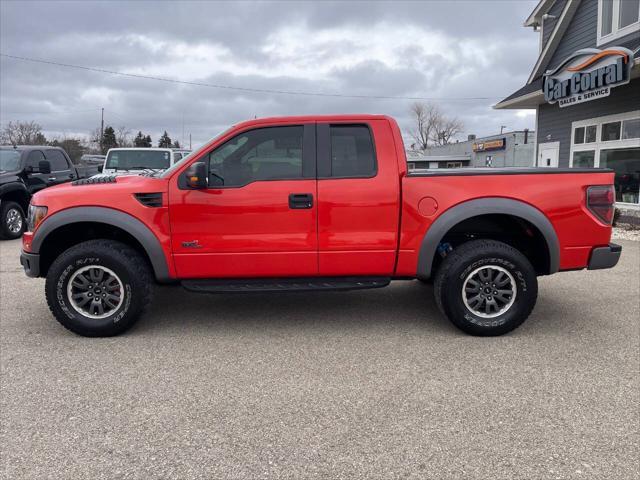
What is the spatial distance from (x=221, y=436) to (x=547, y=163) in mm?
14909

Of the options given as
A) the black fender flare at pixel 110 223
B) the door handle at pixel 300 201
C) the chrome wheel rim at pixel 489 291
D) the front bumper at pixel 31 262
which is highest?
the door handle at pixel 300 201

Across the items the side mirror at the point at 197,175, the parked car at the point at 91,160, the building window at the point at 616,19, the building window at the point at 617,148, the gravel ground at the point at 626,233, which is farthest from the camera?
the parked car at the point at 91,160

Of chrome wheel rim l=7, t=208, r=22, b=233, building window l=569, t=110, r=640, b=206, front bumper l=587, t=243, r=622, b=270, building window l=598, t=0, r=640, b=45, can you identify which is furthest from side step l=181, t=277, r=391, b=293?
building window l=598, t=0, r=640, b=45

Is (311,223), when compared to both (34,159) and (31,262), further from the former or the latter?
(34,159)

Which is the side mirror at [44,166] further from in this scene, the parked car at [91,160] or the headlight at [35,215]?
the parked car at [91,160]

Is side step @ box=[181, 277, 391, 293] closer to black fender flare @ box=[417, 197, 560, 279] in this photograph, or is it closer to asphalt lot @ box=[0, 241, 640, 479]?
asphalt lot @ box=[0, 241, 640, 479]

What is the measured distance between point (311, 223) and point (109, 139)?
6996cm

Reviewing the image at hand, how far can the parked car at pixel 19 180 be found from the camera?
10023 mm

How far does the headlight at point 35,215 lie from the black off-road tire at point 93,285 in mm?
347

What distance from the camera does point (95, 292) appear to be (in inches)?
169

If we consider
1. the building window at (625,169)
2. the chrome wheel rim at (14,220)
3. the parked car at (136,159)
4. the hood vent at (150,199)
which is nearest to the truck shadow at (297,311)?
the hood vent at (150,199)

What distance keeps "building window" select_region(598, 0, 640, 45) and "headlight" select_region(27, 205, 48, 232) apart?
41.8 feet

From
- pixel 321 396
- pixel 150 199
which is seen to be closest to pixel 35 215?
pixel 150 199

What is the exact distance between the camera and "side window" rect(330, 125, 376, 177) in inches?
166
